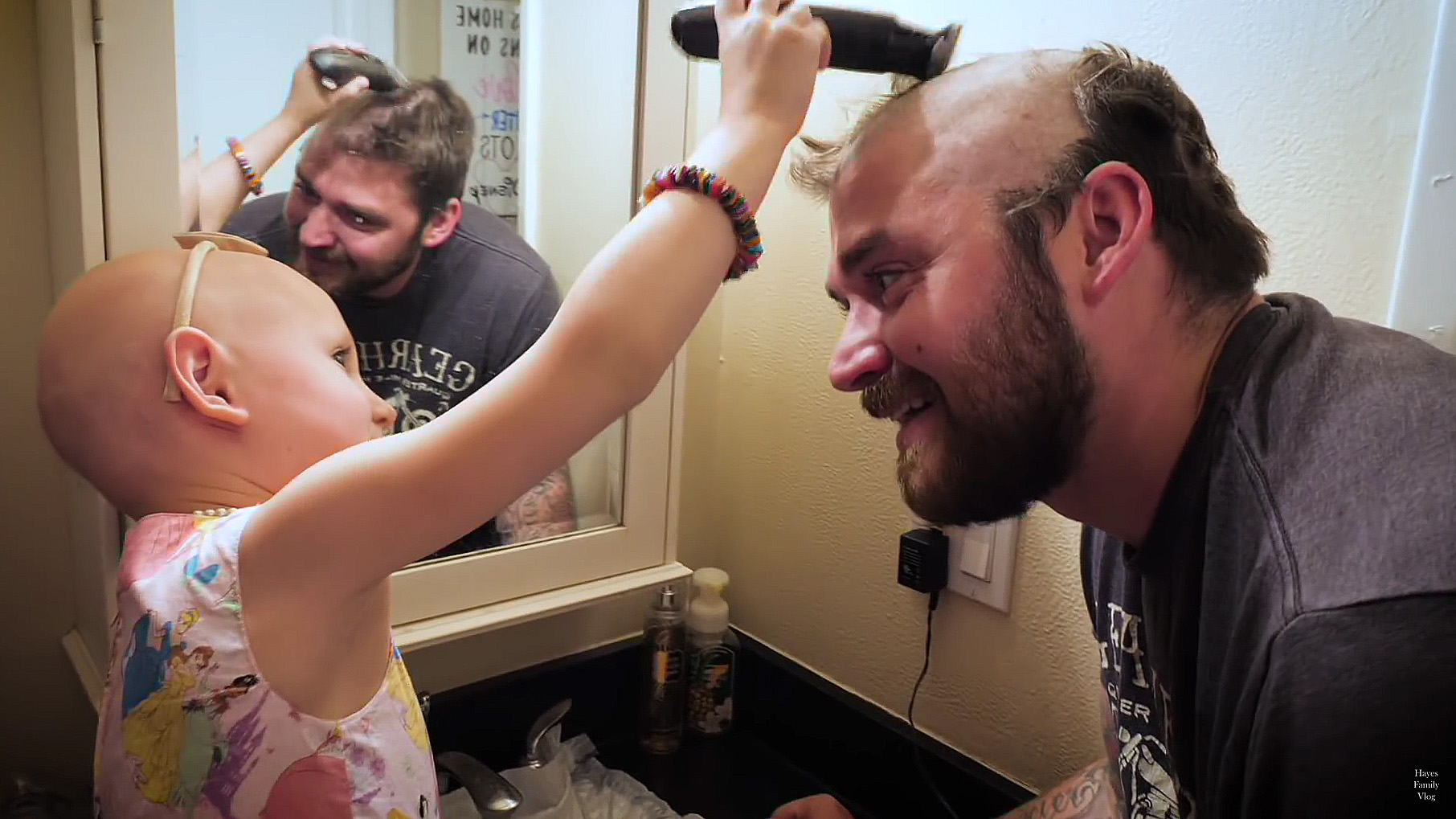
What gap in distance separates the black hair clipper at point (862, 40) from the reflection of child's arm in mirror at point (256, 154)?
0.37 meters

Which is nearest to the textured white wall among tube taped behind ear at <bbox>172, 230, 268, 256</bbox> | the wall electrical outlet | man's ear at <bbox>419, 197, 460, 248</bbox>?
the wall electrical outlet

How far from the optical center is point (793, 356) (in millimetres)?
1085

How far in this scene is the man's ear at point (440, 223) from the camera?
85 centimetres

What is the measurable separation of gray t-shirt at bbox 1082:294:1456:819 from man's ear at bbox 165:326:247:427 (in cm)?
59

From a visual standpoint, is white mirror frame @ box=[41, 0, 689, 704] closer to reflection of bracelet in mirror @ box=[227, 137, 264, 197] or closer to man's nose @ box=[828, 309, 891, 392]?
reflection of bracelet in mirror @ box=[227, 137, 264, 197]

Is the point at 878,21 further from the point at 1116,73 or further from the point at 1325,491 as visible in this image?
the point at 1325,491

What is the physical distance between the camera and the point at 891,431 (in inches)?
38.3

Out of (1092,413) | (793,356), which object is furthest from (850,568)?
(1092,413)

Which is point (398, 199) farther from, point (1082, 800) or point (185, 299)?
point (1082, 800)

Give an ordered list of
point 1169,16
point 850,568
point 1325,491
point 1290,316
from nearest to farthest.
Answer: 1. point 1325,491
2. point 1290,316
3. point 1169,16
4. point 850,568

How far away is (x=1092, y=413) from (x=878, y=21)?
0.29m

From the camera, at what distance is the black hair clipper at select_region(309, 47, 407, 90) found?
79 centimetres

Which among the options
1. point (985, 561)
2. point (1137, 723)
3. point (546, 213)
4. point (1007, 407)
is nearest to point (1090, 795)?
point (1137, 723)

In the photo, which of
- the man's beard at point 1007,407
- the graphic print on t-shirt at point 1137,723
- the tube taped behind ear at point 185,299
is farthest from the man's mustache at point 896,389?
the tube taped behind ear at point 185,299
